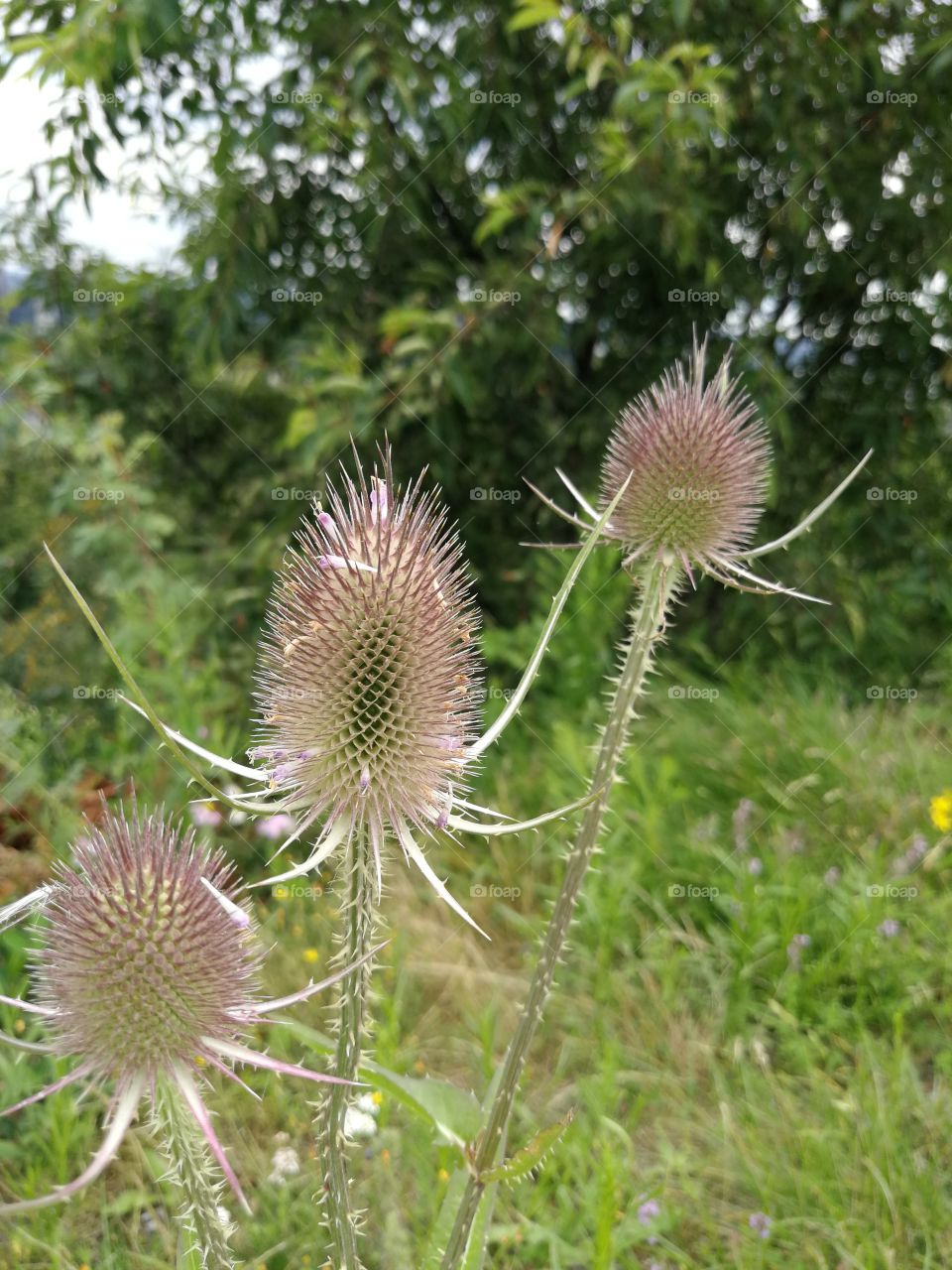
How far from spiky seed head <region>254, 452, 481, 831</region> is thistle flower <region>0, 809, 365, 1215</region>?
21 centimetres

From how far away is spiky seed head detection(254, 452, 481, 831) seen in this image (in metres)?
1.43

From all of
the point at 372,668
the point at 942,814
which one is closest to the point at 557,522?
the point at 942,814

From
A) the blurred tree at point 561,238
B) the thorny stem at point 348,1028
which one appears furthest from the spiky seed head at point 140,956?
the blurred tree at point 561,238

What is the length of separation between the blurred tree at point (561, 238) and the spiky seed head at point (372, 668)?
8.23ft

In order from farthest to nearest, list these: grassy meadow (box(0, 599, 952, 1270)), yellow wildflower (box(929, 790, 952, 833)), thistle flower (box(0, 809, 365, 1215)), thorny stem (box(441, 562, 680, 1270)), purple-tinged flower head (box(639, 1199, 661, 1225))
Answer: yellow wildflower (box(929, 790, 952, 833)) → grassy meadow (box(0, 599, 952, 1270)) → purple-tinged flower head (box(639, 1199, 661, 1225)) → thorny stem (box(441, 562, 680, 1270)) → thistle flower (box(0, 809, 365, 1215))

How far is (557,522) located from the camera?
17.0ft

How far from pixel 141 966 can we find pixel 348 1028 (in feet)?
0.98

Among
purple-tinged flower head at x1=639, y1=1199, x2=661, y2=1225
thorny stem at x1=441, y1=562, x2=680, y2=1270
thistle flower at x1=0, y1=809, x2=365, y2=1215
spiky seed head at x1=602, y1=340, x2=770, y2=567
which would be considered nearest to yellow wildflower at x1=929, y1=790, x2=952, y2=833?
purple-tinged flower head at x1=639, y1=1199, x2=661, y2=1225

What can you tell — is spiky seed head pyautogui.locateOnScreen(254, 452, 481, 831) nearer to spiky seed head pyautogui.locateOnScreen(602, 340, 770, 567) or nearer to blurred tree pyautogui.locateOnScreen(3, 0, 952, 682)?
spiky seed head pyautogui.locateOnScreen(602, 340, 770, 567)

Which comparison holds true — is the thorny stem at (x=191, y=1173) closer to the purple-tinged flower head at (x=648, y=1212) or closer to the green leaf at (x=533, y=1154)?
the green leaf at (x=533, y=1154)

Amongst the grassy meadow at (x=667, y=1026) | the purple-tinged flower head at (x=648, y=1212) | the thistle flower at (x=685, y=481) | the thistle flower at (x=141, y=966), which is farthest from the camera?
the grassy meadow at (x=667, y=1026)

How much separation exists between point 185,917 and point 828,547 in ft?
15.6

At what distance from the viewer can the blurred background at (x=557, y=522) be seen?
2.89m

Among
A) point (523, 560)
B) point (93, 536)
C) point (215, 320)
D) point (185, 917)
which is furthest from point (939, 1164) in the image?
point (215, 320)
